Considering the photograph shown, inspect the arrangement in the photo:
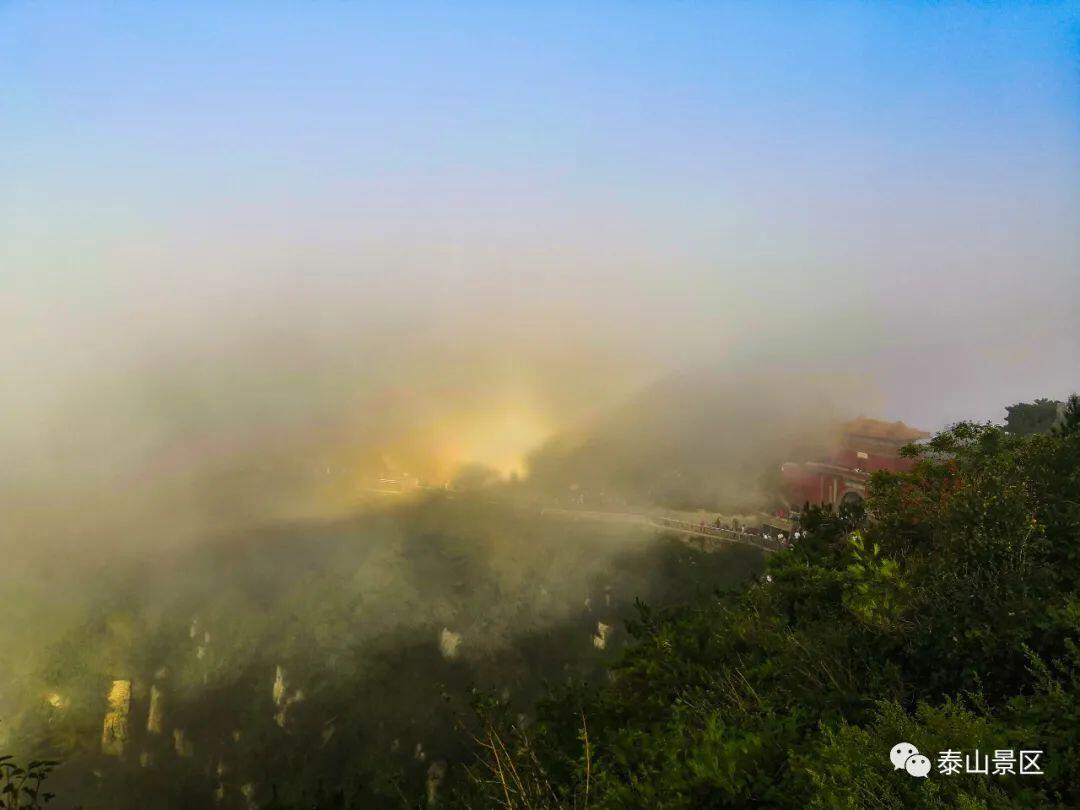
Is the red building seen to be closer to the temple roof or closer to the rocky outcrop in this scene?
the temple roof

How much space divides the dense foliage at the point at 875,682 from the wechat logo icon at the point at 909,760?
0.19m

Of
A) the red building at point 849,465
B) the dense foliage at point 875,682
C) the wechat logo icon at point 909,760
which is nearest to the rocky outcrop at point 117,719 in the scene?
the dense foliage at point 875,682

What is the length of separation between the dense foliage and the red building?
57.8 m

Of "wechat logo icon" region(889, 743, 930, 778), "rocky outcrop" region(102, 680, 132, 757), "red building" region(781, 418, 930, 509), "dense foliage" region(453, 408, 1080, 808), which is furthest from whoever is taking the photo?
"rocky outcrop" region(102, 680, 132, 757)

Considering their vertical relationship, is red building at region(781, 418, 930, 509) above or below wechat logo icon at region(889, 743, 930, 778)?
below

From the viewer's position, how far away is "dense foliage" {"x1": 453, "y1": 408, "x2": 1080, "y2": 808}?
10.5 metres

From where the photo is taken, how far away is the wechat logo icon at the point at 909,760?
10352mm

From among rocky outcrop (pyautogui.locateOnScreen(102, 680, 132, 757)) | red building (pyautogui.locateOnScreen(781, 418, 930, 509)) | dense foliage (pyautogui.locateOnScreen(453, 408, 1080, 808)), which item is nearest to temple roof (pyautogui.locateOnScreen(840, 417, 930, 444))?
red building (pyautogui.locateOnScreen(781, 418, 930, 509))

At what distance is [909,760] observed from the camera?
10.6 metres

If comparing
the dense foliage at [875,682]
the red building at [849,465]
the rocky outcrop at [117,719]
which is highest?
the dense foliage at [875,682]

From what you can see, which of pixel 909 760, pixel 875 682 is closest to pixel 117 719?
pixel 875 682

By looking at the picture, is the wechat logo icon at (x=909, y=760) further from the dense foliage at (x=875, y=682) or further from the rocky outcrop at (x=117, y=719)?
the rocky outcrop at (x=117, y=719)

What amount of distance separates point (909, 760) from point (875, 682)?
4512 millimetres

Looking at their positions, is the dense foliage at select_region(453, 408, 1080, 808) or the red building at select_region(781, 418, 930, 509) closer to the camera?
the dense foliage at select_region(453, 408, 1080, 808)
